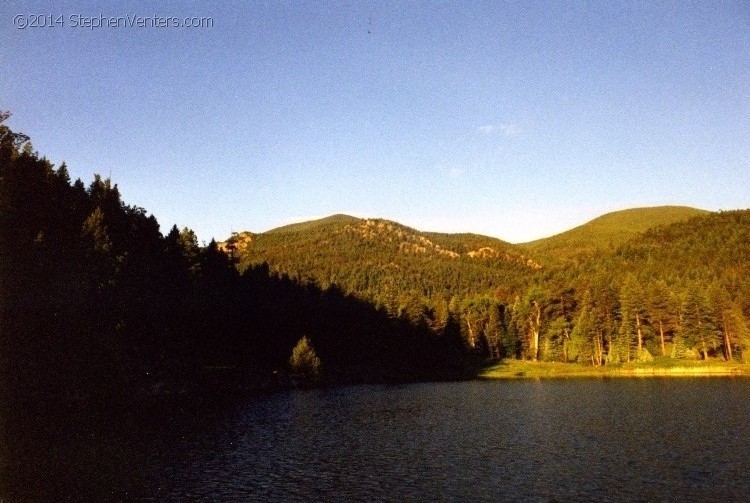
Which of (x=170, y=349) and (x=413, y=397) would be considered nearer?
(x=413, y=397)

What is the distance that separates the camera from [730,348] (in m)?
128

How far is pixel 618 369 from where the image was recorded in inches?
5207

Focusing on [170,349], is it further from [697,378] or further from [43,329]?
[697,378]

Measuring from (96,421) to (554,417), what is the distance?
5190 centimetres

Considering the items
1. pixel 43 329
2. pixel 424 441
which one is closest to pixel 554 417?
pixel 424 441

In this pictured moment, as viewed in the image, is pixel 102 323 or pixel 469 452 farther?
pixel 102 323

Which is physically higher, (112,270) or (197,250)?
(197,250)

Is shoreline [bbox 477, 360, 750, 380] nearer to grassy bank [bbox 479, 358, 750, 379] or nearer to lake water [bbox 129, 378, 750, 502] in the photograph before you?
grassy bank [bbox 479, 358, 750, 379]

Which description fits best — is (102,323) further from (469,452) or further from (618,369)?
(618,369)

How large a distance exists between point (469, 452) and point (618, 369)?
10189cm

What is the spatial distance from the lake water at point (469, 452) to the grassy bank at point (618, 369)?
45213 mm

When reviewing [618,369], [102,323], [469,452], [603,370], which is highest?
[102,323]

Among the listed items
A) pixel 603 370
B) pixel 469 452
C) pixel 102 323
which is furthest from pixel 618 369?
pixel 102 323

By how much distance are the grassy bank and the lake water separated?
45.2 meters
